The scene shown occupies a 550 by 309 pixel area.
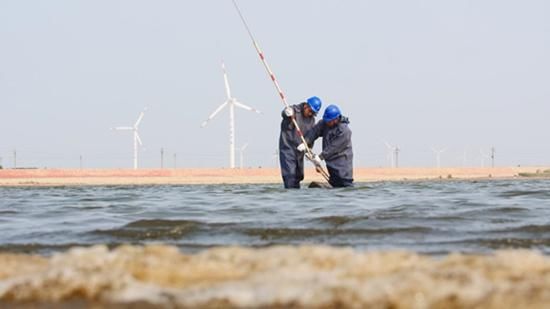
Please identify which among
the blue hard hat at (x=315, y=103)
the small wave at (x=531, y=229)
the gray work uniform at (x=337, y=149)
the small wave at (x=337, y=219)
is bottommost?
the small wave at (x=531, y=229)

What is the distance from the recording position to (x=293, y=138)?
17969 millimetres

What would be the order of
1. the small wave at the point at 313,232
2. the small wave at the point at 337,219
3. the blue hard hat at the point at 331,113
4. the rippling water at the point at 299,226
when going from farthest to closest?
the blue hard hat at the point at 331,113
the small wave at the point at 337,219
the small wave at the point at 313,232
the rippling water at the point at 299,226

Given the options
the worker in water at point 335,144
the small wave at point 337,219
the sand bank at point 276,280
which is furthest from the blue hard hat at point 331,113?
the sand bank at point 276,280

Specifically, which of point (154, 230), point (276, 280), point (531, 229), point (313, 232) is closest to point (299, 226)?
point (313, 232)

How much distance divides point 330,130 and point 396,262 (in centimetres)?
1342

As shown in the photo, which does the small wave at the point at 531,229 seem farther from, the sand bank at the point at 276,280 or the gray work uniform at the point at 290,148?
the gray work uniform at the point at 290,148

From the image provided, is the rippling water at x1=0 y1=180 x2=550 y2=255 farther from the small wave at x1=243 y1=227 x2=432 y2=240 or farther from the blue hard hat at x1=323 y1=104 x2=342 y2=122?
the blue hard hat at x1=323 y1=104 x2=342 y2=122

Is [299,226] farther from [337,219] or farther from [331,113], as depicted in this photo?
[331,113]

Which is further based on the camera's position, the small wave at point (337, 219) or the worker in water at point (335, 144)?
the worker in water at point (335, 144)

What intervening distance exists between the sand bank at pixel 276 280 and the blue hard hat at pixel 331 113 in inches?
489

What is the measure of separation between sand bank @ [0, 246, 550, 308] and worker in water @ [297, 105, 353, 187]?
1263 cm

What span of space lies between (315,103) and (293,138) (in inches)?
32.1

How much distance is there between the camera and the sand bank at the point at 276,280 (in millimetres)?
3266

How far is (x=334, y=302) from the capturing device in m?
3.26
